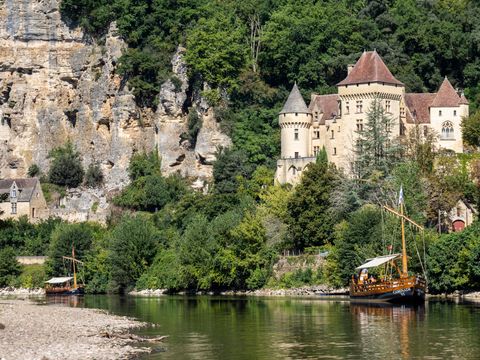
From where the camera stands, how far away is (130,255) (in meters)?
92.0

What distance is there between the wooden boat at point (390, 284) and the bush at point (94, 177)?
46829mm

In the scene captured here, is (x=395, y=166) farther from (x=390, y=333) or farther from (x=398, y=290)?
(x=390, y=333)

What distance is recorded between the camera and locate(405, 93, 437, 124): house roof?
317 ft

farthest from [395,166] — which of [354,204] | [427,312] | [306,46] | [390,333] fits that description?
[390,333]

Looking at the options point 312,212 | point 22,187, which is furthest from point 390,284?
point 22,187

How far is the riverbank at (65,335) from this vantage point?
42456 mm

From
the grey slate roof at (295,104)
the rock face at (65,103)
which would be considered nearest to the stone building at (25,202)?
the rock face at (65,103)

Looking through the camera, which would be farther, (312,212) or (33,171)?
(33,171)

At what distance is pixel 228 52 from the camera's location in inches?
4232

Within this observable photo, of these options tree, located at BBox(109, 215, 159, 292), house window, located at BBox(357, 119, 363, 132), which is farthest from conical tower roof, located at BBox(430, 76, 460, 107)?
tree, located at BBox(109, 215, 159, 292)

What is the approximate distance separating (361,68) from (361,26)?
13568 millimetres

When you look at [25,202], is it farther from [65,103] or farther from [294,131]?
[294,131]

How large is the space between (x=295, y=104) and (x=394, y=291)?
112 feet

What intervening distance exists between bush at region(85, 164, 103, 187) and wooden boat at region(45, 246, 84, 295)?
16924mm
